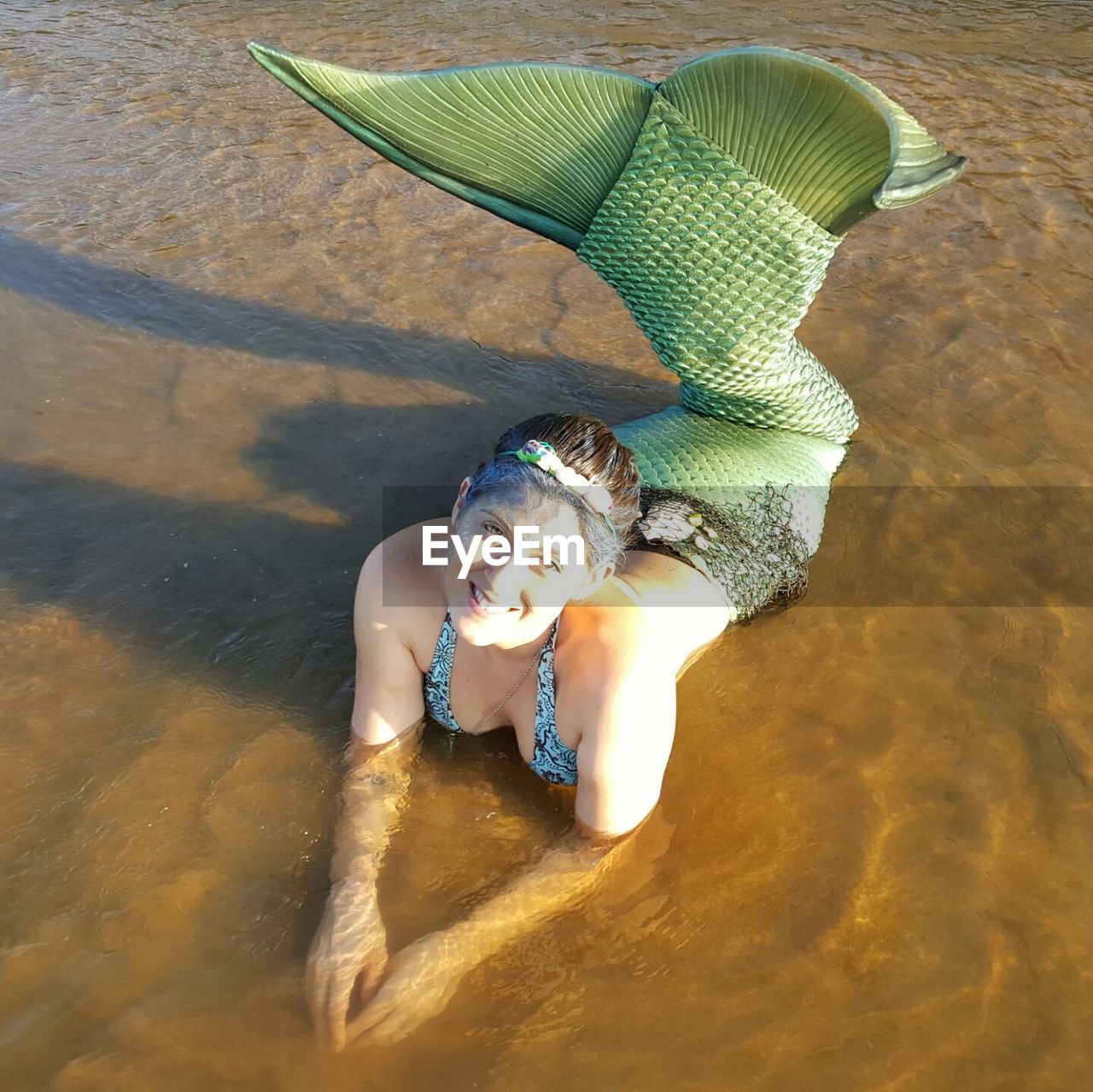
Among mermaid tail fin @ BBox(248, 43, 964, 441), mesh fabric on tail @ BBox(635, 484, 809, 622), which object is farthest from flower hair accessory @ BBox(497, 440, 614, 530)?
mermaid tail fin @ BBox(248, 43, 964, 441)

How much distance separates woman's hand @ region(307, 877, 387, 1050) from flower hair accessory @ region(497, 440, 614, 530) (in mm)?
845

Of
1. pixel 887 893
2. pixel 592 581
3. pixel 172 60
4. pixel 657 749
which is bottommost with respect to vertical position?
pixel 172 60

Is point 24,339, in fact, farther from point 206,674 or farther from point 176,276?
point 206,674

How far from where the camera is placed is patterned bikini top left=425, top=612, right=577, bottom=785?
83.9 inches

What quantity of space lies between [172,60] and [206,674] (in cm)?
499

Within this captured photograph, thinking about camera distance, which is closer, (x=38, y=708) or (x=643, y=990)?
(x=643, y=990)

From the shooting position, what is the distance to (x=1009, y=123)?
18.5 ft

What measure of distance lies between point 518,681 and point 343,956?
611mm

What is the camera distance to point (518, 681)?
2221 millimetres

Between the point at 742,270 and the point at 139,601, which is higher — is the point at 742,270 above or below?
above

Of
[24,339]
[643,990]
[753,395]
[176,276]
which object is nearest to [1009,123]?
[753,395]

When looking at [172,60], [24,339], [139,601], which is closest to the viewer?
[139,601]

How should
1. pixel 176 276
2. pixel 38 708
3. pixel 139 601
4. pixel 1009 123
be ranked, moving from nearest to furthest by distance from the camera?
pixel 38 708, pixel 139 601, pixel 176 276, pixel 1009 123

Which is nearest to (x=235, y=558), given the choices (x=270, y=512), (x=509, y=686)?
(x=270, y=512)
